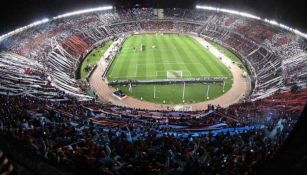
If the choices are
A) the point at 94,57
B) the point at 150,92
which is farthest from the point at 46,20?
the point at 150,92

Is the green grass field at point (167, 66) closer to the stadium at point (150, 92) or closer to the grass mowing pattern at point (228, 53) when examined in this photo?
the stadium at point (150, 92)

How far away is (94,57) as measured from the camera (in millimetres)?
48219

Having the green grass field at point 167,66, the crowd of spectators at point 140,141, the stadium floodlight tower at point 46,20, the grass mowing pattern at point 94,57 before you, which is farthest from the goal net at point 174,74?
the stadium floodlight tower at point 46,20

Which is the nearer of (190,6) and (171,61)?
(171,61)

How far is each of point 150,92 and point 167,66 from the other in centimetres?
884

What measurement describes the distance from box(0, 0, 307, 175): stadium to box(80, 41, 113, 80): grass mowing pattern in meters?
0.18

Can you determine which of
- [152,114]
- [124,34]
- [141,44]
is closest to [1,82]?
[152,114]

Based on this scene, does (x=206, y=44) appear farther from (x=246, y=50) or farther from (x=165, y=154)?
(x=165, y=154)

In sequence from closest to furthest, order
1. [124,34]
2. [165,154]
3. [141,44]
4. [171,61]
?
[165,154], [171,61], [141,44], [124,34]

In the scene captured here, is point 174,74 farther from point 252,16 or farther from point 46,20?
point 46,20

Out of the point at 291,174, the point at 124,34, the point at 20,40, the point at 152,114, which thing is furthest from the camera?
the point at 124,34

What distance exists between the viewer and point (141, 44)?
177ft

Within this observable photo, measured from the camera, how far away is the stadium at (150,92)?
1456 cm

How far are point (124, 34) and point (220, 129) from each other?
42904 mm
